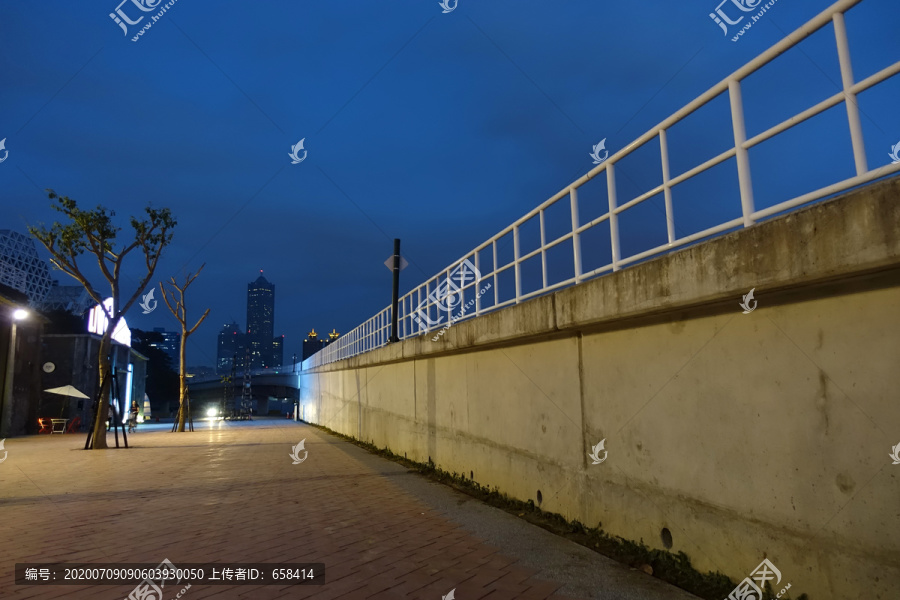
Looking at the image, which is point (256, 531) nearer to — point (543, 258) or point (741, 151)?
point (543, 258)

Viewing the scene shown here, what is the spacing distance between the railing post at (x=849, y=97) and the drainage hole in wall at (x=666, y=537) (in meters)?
2.86

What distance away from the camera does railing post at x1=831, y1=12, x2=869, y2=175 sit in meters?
3.09

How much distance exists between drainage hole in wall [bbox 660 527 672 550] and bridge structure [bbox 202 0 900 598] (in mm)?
20

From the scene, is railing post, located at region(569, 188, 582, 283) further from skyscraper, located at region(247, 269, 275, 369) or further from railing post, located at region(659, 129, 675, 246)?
skyscraper, located at region(247, 269, 275, 369)

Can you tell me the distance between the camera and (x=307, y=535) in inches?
219

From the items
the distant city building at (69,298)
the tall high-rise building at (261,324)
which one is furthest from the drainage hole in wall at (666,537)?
the tall high-rise building at (261,324)

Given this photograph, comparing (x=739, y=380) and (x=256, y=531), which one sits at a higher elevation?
(x=739, y=380)

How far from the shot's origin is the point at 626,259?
520 centimetres

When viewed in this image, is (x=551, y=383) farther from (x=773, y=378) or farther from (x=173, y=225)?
(x=173, y=225)

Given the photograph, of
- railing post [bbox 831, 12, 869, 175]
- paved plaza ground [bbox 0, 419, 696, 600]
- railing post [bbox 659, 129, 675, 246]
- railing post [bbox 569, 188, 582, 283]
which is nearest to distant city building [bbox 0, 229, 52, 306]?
paved plaza ground [bbox 0, 419, 696, 600]

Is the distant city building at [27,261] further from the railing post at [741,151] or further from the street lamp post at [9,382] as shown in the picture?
the railing post at [741,151]

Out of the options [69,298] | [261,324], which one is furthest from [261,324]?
[69,298]

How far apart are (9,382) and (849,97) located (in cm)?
2865

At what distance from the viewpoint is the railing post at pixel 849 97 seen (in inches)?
122
